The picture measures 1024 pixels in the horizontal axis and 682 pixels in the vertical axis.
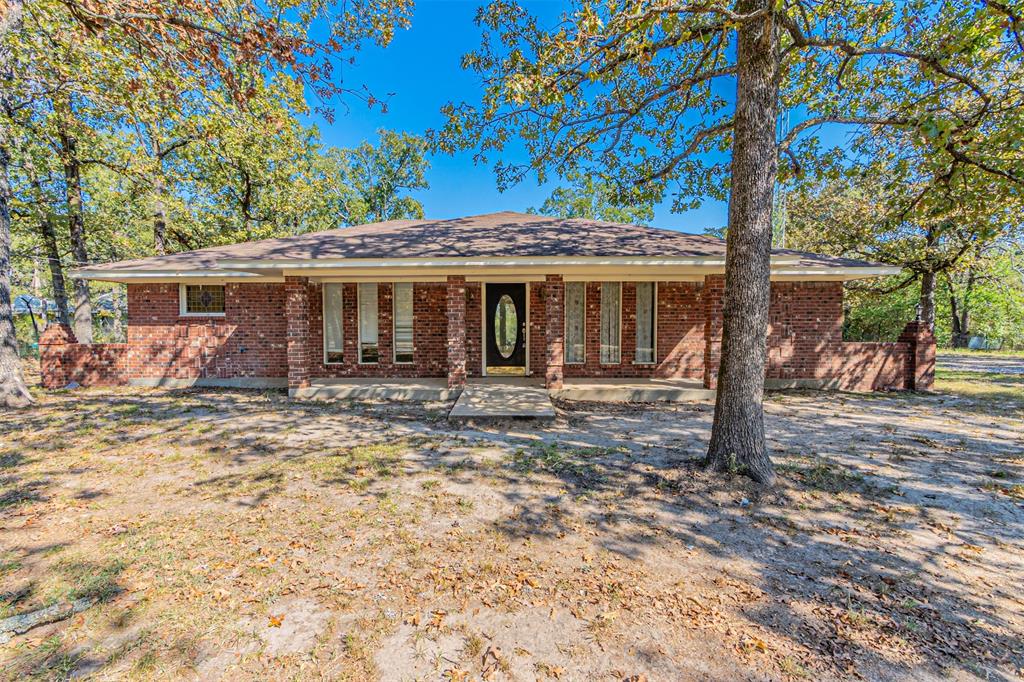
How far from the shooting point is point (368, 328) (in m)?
9.98

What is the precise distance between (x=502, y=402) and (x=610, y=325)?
378cm

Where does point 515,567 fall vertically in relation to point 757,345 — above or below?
below

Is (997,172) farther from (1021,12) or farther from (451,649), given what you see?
(451,649)

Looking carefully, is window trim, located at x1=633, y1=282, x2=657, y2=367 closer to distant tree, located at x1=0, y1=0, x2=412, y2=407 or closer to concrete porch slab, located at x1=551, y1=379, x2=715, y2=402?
concrete porch slab, located at x1=551, y1=379, x2=715, y2=402

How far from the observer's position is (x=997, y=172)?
5594 mm

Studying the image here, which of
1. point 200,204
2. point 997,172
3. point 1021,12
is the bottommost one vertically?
point 997,172

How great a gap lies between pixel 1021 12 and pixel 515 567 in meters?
8.16

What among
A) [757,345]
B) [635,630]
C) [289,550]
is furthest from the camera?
[757,345]

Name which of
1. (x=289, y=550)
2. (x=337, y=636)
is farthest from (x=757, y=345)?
(x=289, y=550)

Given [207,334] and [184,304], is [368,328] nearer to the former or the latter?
[207,334]

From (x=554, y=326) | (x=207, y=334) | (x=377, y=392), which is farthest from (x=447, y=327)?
(x=207, y=334)

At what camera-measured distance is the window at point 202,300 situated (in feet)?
33.0

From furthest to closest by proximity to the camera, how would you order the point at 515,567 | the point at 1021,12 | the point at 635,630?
the point at 1021,12 → the point at 515,567 → the point at 635,630

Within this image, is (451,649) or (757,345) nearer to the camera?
(451,649)
